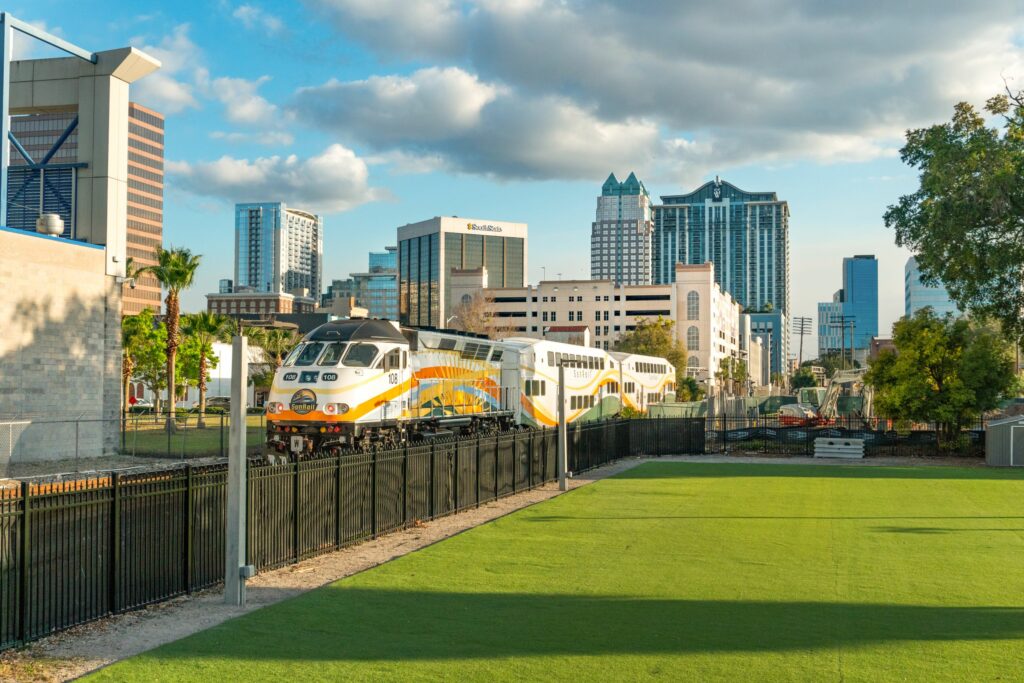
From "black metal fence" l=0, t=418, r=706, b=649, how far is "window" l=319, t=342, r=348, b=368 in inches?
239

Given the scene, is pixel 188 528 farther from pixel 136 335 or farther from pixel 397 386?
pixel 136 335

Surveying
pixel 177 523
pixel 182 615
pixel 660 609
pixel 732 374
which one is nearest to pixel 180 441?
pixel 177 523

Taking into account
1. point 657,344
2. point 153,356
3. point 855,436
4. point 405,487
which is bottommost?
point 855,436

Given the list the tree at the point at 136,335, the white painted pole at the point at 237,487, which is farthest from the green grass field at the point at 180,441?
the tree at the point at 136,335

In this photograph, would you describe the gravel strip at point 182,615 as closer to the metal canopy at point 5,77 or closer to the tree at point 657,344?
the metal canopy at point 5,77

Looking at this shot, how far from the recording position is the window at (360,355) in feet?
82.3

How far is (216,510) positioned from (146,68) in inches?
1091

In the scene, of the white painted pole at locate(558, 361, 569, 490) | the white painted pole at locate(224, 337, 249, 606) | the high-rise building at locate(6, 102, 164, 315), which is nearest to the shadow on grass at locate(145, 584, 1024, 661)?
the white painted pole at locate(224, 337, 249, 606)

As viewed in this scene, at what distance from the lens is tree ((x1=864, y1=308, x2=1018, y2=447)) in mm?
37344

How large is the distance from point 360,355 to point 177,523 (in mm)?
13442

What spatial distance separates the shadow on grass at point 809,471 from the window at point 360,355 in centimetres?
860

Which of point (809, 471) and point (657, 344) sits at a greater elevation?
point (657, 344)

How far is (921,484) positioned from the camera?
1056 inches

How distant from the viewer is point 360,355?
25312mm
